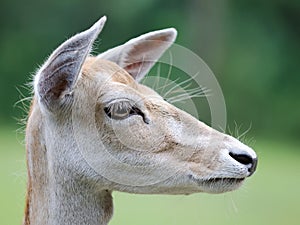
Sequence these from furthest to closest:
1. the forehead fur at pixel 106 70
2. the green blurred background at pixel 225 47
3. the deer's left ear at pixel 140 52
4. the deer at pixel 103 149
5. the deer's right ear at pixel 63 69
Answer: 1. the green blurred background at pixel 225 47
2. the deer's left ear at pixel 140 52
3. the forehead fur at pixel 106 70
4. the deer at pixel 103 149
5. the deer's right ear at pixel 63 69

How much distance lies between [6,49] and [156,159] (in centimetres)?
1406

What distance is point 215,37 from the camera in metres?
17.8

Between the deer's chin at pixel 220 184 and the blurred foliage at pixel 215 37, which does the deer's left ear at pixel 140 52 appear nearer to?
the deer's chin at pixel 220 184

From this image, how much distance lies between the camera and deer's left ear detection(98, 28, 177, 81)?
473 centimetres

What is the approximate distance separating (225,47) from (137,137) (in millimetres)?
14064

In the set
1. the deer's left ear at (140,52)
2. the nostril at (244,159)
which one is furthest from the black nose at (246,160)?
the deer's left ear at (140,52)

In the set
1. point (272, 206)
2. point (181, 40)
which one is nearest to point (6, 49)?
point (181, 40)

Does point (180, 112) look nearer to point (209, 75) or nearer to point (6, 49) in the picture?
point (209, 75)

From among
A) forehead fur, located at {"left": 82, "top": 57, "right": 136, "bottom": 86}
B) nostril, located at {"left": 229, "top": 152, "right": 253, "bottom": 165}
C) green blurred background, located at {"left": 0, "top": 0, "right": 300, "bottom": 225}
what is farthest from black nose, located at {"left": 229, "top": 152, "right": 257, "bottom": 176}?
green blurred background, located at {"left": 0, "top": 0, "right": 300, "bottom": 225}

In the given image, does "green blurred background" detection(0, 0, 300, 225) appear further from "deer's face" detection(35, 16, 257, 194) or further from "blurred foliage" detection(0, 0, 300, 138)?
"deer's face" detection(35, 16, 257, 194)

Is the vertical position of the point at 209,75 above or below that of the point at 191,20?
below

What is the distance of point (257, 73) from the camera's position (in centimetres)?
1781

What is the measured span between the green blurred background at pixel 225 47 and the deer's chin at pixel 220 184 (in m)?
7.83

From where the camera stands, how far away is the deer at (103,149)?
4.10 metres
